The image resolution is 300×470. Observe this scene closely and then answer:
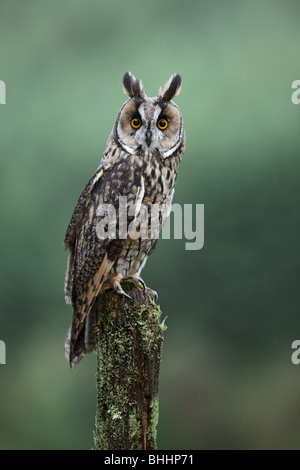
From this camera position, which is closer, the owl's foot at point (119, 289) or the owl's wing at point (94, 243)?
the owl's foot at point (119, 289)

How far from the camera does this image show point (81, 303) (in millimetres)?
2389

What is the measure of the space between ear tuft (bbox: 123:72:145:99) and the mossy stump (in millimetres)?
841

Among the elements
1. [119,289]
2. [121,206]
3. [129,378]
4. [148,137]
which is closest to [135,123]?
[148,137]

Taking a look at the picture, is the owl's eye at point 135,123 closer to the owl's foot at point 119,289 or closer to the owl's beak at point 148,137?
the owl's beak at point 148,137

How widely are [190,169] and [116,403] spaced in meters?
2.53

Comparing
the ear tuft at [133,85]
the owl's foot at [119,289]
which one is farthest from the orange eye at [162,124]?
the owl's foot at [119,289]

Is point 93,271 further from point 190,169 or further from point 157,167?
point 190,169

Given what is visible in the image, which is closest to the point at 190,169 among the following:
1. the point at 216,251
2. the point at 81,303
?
the point at 216,251

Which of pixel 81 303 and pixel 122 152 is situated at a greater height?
pixel 122 152

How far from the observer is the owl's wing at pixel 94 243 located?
2.38 m

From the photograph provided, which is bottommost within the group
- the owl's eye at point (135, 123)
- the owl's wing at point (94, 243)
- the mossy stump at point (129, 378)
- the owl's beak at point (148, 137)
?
the mossy stump at point (129, 378)

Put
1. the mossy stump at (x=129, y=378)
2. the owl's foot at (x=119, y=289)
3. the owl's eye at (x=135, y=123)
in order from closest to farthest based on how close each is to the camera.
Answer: the mossy stump at (x=129, y=378)
the owl's foot at (x=119, y=289)
the owl's eye at (x=135, y=123)

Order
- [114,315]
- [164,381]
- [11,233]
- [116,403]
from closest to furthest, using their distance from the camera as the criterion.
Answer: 1. [116,403]
2. [114,315]
3. [164,381]
4. [11,233]

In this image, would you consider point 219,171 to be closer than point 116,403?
No
